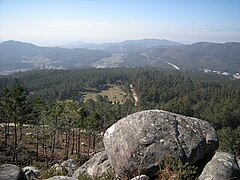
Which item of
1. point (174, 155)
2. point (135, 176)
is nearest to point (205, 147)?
point (174, 155)

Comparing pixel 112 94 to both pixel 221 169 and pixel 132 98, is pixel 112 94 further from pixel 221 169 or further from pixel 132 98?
pixel 221 169

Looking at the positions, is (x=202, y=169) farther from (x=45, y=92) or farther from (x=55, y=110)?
(x=45, y=92)

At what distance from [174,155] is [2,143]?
38.9 m

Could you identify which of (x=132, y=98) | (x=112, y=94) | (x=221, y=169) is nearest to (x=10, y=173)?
(x=221, y=169)

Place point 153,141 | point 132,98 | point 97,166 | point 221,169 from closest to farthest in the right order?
point 221,169
point 153,141
point 97,166
point 132,98

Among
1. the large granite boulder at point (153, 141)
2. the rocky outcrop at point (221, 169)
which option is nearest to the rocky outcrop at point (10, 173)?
the large granite boulder at point (153, 141)

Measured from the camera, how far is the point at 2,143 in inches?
1725

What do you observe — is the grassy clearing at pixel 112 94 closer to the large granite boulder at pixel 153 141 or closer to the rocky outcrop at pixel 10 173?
the large granite boulder at pixel 153 141

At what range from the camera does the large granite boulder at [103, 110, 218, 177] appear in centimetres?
1222

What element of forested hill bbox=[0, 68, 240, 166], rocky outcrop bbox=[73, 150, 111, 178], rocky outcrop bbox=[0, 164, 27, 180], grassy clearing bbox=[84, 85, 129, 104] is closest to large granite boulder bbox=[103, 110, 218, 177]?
rocky outcrop bbox=[73, 150, 111, 178]

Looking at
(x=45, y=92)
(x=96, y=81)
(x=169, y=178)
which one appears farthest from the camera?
(x=96, y=81)

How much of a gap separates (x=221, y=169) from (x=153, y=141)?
126 inches

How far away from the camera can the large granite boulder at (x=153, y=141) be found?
12219 mm

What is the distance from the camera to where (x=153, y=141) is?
12430 mm
